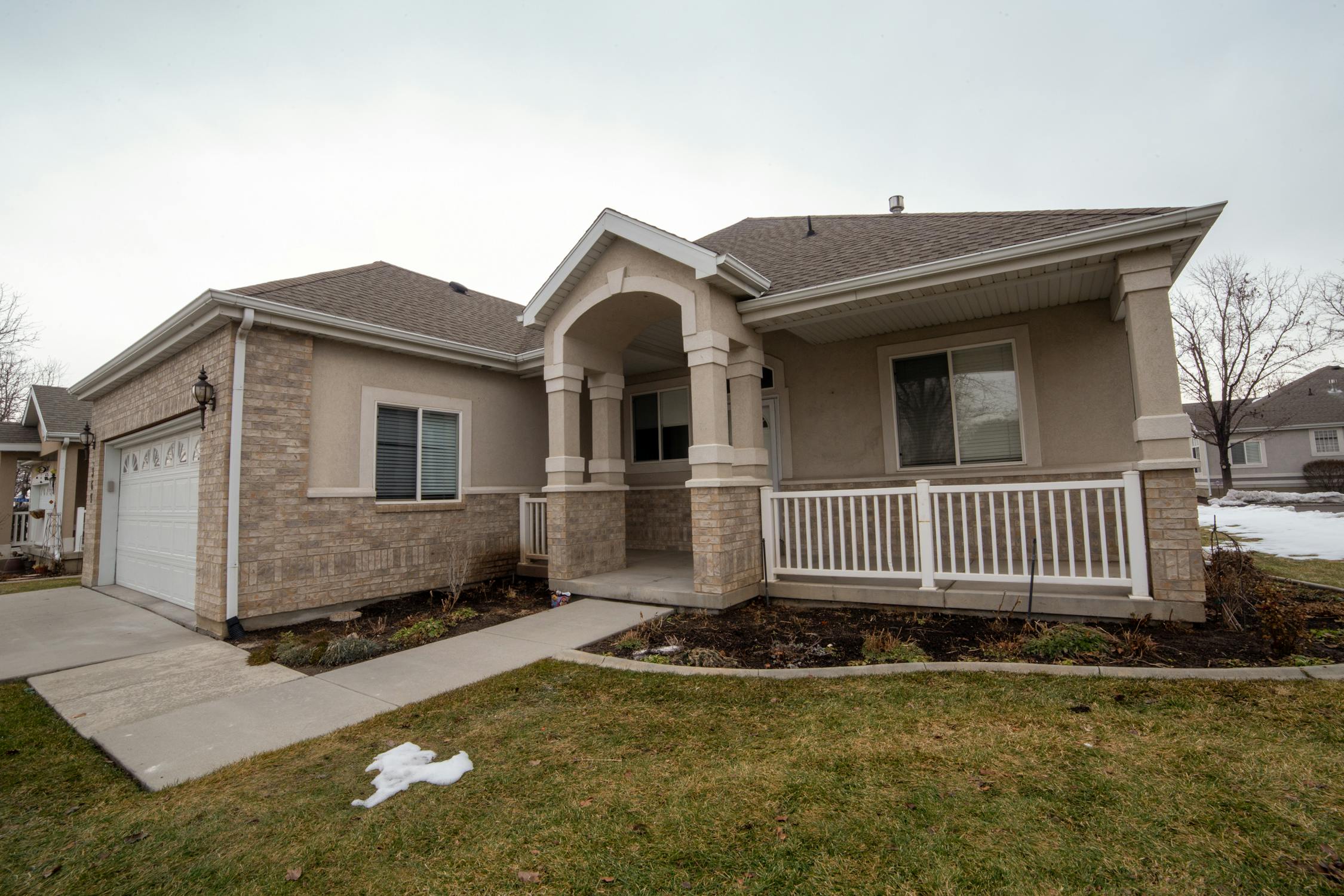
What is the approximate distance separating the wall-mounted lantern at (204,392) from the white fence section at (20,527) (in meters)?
17.4

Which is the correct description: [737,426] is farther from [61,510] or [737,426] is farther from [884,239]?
[61,510]

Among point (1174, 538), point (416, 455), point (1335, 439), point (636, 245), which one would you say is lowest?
point (1174, 538)

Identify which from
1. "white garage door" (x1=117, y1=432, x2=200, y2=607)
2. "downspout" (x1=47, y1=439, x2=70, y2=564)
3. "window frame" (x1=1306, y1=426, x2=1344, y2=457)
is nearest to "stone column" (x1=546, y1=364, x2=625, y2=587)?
"white garage door" (x1=117, y1=432, x2=200, y2=607)

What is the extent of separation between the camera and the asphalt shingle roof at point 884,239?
5941 millimetres

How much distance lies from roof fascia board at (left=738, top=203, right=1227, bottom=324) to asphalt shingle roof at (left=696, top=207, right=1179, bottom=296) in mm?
124

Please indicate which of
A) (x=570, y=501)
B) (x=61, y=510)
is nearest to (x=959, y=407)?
(x=570, y=501)

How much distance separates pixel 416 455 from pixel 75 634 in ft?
13.9

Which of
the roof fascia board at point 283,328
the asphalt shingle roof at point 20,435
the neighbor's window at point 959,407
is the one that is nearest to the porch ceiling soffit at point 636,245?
the roof fascia board at point 283,328

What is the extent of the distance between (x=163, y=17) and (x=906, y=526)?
1292 centimetres

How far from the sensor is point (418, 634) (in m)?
6.06

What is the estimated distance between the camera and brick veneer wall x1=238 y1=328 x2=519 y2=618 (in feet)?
21.6

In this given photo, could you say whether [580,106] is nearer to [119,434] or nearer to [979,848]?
[119,434]

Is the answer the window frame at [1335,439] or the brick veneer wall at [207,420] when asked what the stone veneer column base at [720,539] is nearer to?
the brick veneer wall at [207,420]

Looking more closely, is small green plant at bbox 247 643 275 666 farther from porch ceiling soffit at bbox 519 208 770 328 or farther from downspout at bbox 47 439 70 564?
downspout at bbox 47 439 70 564
